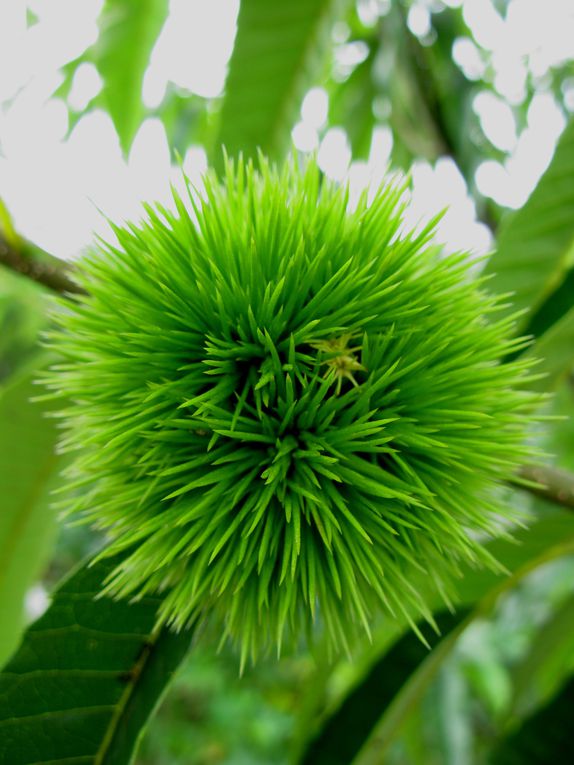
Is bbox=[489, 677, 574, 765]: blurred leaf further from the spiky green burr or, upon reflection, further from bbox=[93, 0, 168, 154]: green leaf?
bbox=[93, 0, 168, 154]: green leaf

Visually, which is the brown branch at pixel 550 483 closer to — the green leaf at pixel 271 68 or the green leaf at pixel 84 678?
the green leaf at pixel 84 678

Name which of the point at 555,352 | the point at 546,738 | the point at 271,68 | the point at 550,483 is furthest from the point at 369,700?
the point at 271,68

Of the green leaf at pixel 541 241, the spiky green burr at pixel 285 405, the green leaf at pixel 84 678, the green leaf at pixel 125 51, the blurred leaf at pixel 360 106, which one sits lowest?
the green leaf at pixel 84 678

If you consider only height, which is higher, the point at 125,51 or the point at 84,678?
the point at 125,51

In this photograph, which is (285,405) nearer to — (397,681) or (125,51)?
(397,681)

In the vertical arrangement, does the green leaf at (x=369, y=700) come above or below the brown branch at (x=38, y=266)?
below

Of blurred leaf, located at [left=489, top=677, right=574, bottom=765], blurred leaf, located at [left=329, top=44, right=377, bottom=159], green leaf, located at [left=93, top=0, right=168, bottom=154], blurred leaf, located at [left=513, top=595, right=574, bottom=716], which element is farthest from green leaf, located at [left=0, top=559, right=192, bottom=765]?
blurred leaf, located at [left=329, top=44, right=377, bottom=159]

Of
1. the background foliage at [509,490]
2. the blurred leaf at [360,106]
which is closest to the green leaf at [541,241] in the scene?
the background foliage at [509,490]
